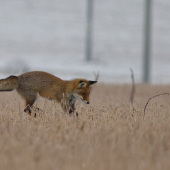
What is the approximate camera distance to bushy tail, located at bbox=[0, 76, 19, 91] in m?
5.86

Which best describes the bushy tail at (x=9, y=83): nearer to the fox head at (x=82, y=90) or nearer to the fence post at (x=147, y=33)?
the fox head at (x=82, y=90)

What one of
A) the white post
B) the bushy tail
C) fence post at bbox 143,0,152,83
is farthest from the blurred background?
the bushy tail

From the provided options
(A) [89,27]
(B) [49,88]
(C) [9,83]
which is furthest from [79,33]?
(C) [9,83]

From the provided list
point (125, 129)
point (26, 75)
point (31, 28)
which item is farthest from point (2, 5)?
point (125, 129)

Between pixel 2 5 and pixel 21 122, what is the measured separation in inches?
1369

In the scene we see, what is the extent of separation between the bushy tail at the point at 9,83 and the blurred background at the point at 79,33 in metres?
19.8

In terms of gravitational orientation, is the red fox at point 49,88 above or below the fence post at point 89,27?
below

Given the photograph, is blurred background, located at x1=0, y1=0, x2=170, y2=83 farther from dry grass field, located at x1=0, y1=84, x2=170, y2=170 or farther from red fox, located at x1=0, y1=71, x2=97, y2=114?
dry grass field, located at x1=0, y1=84, x2=170, y2=170

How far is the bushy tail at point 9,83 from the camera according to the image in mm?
5863

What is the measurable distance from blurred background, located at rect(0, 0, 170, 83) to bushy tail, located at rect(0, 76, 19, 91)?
19759 mm

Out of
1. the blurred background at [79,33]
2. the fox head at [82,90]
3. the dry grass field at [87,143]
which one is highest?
the blurred background at [79,33]

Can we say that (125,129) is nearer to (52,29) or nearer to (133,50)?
(133,50)

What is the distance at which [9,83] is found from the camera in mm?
5910

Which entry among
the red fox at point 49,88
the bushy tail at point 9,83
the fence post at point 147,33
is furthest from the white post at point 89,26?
the bushy tail at point 9,83
